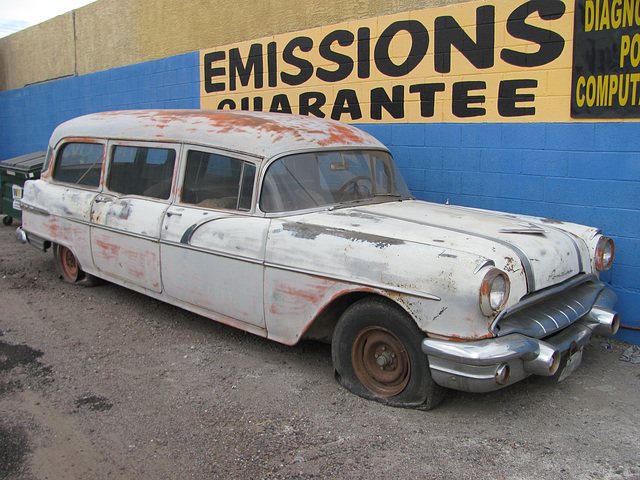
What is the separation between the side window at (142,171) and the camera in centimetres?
488

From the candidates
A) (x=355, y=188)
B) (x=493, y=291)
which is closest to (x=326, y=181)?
(x=355, y=188)

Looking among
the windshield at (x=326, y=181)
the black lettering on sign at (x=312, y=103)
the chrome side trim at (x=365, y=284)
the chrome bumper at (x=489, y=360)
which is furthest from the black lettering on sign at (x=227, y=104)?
the chrome bumper at (x=489, y=360)

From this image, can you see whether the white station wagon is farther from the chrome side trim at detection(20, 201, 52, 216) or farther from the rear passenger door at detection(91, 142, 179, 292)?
the chrome side trim at detection(20, 201, 52, 216)

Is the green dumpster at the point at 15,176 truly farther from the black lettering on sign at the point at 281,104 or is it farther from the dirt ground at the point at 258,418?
the dirt ground at the point at 258,418

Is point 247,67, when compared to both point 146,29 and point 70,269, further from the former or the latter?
point 70,269

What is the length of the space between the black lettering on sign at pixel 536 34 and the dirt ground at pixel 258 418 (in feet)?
8.10

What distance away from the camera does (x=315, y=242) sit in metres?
3.76

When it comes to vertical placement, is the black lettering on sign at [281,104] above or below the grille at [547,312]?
above

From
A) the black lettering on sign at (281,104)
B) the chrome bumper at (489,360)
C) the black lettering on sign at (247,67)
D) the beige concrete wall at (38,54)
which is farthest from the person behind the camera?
the beige concrete wall at (38,54)

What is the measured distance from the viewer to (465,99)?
561 centimetres

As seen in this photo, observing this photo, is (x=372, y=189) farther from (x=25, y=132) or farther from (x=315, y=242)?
(x=25, y=132)

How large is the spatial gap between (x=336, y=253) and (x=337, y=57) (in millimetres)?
3658

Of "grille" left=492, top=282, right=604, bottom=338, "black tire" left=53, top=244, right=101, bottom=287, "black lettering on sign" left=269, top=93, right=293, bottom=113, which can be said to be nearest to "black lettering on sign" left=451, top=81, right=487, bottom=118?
"grille" left=492, top=282, right=604, bottom=338

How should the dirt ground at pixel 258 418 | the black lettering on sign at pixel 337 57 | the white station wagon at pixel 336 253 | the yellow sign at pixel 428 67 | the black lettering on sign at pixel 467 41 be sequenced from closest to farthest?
the dirt ground at pixel 258 418 → the white station wagon at pixel 336 253 → the yellow sign at pixel 428 67 → the black lettering on sign at pixel 467 41 → the black lettering on sign at pixel 337 57
